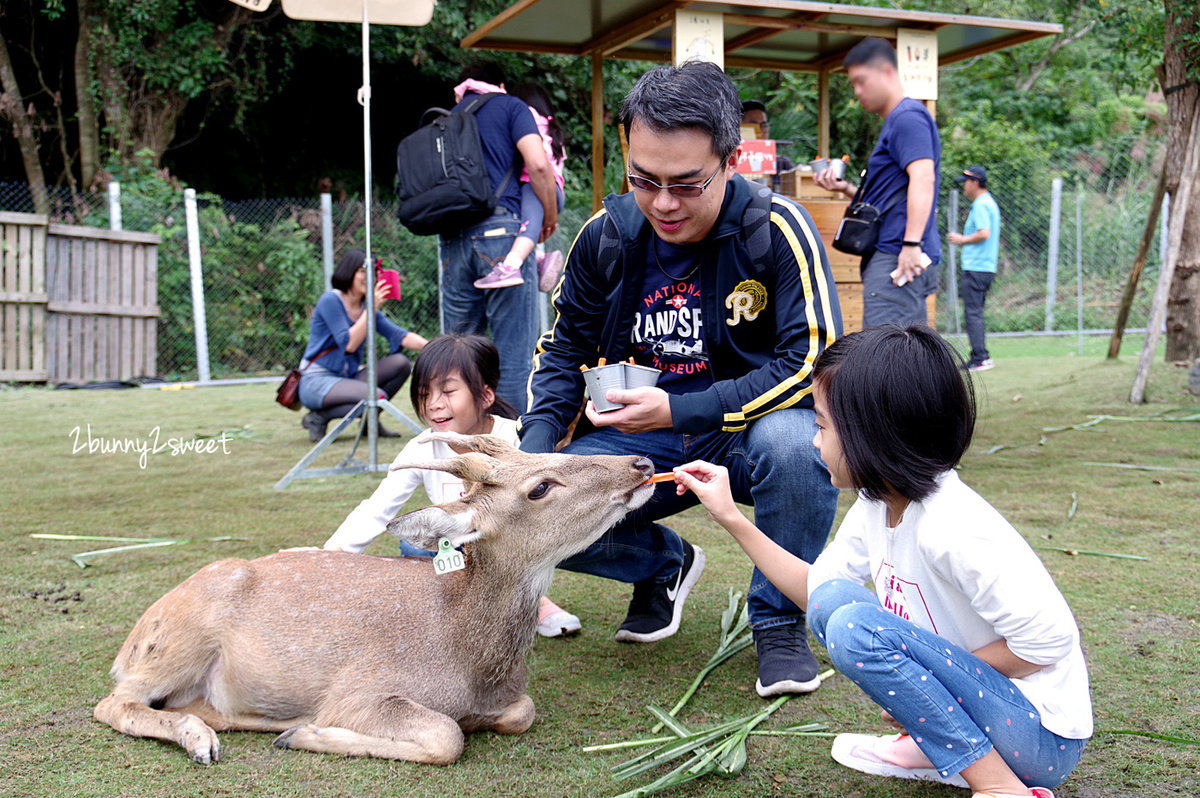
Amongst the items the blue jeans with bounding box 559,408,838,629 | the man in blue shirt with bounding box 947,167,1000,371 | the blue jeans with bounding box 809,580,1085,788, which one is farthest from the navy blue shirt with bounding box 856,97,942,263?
the man in blue shirt with bounding box 947,167,1000,371

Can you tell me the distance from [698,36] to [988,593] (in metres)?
6.15

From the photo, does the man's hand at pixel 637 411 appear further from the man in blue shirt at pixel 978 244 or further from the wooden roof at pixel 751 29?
the man in blue shirt at pixel 978 244

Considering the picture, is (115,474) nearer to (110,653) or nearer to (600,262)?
(110,653)

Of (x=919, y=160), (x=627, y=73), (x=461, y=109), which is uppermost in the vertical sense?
(x=627, y=73)

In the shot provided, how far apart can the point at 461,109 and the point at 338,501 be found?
2545mm

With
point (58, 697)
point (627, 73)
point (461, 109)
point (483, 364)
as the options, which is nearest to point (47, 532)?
point (58, 697)

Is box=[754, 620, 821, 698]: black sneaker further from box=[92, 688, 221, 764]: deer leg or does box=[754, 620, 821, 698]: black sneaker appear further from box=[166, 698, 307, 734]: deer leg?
box=[92, 688, 221, 764]: deer leg

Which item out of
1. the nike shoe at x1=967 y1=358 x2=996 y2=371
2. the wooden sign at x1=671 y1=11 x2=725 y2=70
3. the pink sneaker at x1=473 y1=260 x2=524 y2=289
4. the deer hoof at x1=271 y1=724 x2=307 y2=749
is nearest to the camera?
the deer hoof at x1=271 y1=724 x2=307 y2=749

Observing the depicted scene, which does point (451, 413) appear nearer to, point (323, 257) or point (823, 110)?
point (823, 110)

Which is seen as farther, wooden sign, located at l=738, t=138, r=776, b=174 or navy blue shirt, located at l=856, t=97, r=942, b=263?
wooden sign, located at l=738, t=138, r=776, b=174

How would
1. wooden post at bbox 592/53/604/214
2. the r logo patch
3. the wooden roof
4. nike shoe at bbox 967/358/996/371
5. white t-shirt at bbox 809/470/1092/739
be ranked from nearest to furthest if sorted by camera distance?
white t-shirt at bbox 809/470/1092/739 → the r logo patch → the wooden roof → wooden post at bbox 592/53/604/214 → nike shoe at bbox 967/358/996/371

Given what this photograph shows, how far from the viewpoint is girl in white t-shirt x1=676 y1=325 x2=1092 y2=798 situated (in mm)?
2182

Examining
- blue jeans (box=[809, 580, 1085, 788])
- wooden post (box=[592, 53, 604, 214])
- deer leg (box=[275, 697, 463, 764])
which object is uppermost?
wooden post (box=[592, 53, 604, 214])

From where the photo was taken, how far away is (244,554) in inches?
183
